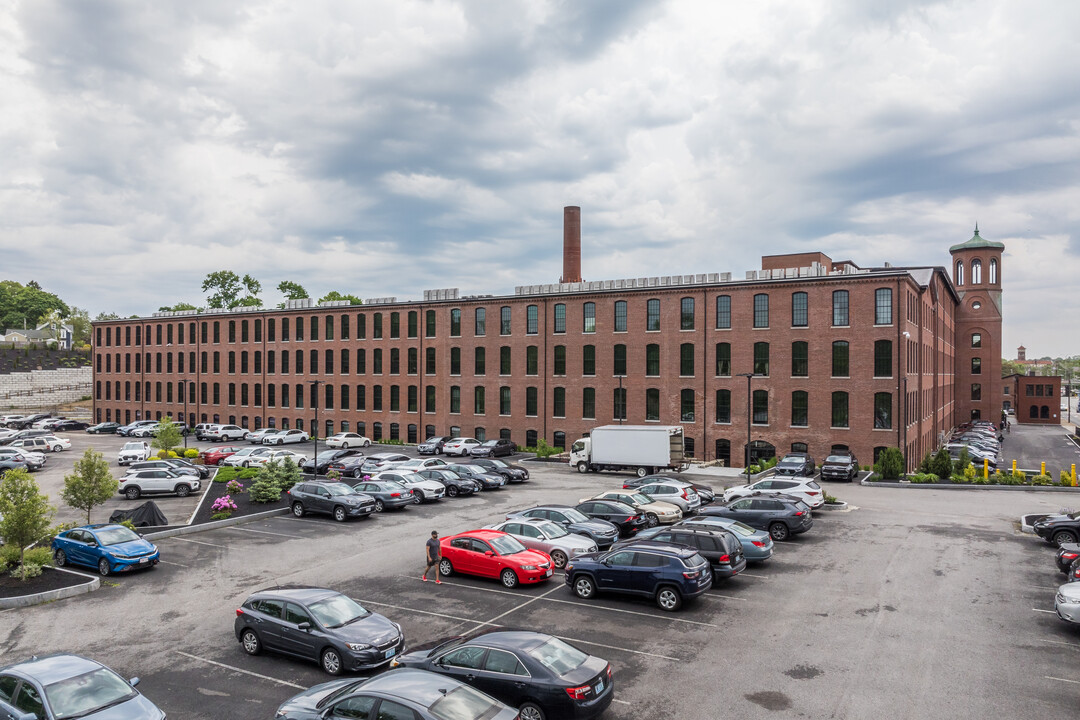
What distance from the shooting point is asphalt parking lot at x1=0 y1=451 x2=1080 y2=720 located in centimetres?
1287

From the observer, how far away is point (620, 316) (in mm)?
56406

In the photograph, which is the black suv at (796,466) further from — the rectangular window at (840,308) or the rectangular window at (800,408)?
the rectangular window at (840,308)

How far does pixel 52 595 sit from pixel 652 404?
138 ft

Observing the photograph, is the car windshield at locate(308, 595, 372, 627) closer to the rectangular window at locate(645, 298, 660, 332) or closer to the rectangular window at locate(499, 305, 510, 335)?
the rectangular window at locate(645, 298, 660, 332)

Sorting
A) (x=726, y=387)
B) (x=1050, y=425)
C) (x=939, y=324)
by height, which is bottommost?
(x=1050, y=425)

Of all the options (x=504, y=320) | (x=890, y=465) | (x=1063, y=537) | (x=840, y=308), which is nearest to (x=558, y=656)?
(x=1063, y=537)

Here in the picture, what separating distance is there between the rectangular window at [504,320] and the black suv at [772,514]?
121ft

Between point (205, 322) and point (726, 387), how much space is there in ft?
192

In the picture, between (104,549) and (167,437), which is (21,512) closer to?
(104,549)

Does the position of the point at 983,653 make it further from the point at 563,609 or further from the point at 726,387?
the point at 726,387

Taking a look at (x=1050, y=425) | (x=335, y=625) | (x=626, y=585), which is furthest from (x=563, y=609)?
(x=1050, y=425)

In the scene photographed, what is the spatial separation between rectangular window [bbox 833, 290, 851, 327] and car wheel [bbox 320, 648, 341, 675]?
43.1 metres

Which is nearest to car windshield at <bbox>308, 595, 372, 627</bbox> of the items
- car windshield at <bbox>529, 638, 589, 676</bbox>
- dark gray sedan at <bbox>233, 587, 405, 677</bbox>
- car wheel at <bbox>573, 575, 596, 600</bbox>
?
dark gray sedan at <bbox>233, 587, 405, 677</bbox>

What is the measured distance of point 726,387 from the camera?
52.0 meters
